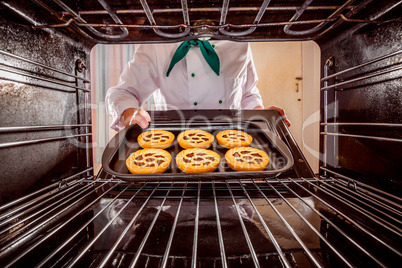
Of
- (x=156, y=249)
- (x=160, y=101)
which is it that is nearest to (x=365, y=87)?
(x=156, y=249)

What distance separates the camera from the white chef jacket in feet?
4.94

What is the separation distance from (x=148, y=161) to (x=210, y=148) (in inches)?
12.1

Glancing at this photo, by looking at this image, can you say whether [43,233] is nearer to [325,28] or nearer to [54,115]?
[54,115]

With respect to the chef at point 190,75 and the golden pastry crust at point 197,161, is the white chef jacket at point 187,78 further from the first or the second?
the golden pastry crust at point 197,161

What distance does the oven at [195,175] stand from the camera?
438mm

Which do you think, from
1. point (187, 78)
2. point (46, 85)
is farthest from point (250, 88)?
point (46, 85)

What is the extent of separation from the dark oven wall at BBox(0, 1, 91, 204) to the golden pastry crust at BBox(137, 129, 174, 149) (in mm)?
226

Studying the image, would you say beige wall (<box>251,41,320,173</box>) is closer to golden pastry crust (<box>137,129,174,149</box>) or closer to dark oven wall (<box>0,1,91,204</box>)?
golden pastry crust (<box>137,129,174,149</box>)

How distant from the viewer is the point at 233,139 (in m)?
0.94

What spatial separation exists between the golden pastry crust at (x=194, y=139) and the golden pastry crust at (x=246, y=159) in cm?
13

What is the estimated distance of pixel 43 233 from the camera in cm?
49

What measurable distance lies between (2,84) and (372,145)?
3.32ft

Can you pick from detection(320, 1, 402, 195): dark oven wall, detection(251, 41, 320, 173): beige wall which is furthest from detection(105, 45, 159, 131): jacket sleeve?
detection(251, 41, 320, 173): beige wall

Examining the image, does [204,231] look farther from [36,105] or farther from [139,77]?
[139,77]
